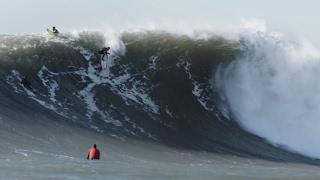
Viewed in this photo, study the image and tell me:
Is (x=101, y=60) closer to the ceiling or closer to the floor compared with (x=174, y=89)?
closer to the ceiling

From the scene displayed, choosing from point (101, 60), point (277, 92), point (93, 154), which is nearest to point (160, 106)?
point (101, 60)

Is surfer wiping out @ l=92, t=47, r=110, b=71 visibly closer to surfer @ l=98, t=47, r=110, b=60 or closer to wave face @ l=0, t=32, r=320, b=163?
surfer @ l=98, t=47, r=110, b=60

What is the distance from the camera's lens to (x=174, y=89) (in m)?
33.3

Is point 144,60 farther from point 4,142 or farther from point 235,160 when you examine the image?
point 4,142

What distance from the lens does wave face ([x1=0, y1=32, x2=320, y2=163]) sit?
2784 centimetres

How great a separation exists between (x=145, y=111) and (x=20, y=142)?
9.69 m

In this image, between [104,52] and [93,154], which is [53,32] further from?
[93,154]

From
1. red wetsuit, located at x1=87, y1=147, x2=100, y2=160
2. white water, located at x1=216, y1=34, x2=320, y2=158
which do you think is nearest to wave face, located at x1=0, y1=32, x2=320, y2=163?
white water, located at x1=216, y1=34, x2=320, y2=158

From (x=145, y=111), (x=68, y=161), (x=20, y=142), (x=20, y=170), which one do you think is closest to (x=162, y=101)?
(x=145, y=111)

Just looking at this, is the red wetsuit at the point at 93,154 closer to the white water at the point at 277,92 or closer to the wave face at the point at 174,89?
the wave face at the point at 174,89

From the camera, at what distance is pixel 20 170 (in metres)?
15.5

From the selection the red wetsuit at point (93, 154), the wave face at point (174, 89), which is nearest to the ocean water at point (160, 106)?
the wave face at point (174, 89)

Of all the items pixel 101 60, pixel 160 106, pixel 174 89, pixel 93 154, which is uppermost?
pixel 101 60

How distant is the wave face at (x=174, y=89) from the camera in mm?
27844
